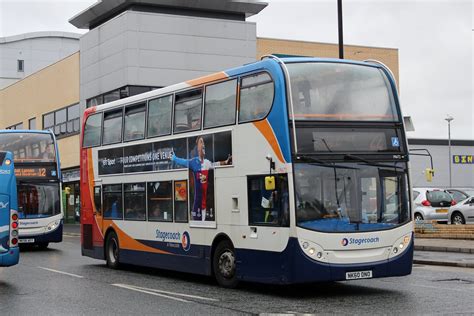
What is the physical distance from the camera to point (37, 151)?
25.3 metres

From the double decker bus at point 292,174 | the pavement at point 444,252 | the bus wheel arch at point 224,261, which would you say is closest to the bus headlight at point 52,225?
the double decker bus at point 292,174

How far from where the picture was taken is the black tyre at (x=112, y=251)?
18.0m

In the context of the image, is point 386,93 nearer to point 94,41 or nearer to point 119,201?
point 119,201

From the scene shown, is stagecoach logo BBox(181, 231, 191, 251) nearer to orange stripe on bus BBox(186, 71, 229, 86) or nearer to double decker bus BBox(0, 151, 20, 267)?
orange stripe on bus BBox(186, 71, 229, 86)

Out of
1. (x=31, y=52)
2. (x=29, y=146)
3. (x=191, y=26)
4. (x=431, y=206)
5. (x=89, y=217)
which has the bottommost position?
(x=431, y=206)

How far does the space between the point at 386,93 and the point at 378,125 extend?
2.15 feet

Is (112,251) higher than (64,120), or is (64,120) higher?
(64,120)

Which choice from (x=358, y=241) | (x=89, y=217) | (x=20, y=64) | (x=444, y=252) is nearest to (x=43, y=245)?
(x=89, y=217)

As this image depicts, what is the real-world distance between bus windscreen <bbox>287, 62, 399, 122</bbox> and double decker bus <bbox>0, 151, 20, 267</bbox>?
6.32m

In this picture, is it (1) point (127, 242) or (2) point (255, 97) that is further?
(1) point (127, 242)

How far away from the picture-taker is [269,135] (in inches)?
480

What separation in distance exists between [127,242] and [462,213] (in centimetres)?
1607

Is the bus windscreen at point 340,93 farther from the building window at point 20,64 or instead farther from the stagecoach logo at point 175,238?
the building window at point 20,64

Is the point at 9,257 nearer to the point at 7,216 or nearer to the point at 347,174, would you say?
the point at 7,216
